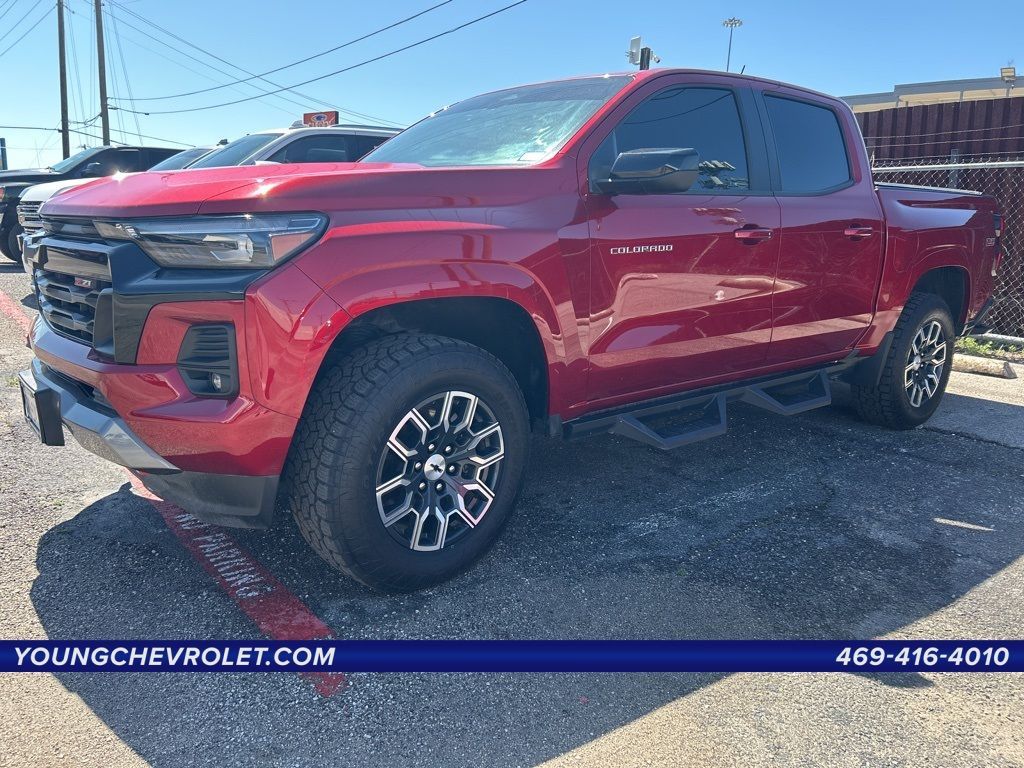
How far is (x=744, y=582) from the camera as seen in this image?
2896 mm

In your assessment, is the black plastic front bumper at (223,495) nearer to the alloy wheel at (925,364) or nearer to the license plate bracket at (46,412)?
the license plate bracket at (46,412)

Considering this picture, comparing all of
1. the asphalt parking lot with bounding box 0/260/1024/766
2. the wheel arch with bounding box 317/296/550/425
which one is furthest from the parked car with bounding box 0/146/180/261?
the wheel arch with bounding box 317/296/550/425

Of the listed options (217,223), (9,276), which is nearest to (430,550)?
(217,223)

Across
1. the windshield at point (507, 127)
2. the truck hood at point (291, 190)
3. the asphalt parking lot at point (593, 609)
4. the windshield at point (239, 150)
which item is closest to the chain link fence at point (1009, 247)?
the asphalt parking lot at point (593, 609)

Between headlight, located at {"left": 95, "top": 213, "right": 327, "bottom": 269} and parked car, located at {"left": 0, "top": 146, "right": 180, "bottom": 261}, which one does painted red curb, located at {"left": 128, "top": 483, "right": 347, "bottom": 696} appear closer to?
headlight, located at {"left": 95, "top": 213, "right": 327, "bottom": 269}

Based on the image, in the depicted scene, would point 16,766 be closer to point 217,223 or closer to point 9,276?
point 217,223

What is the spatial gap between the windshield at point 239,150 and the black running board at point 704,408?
→ 216 inches

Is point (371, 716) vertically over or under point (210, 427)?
under

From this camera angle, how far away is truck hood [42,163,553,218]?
91.7 inches

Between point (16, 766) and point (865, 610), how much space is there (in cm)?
258

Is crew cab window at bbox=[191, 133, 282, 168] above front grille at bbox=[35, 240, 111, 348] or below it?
above

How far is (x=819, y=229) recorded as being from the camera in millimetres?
3932

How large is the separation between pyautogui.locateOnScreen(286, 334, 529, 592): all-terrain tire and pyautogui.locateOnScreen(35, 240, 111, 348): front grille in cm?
75

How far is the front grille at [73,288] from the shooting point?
249cm
